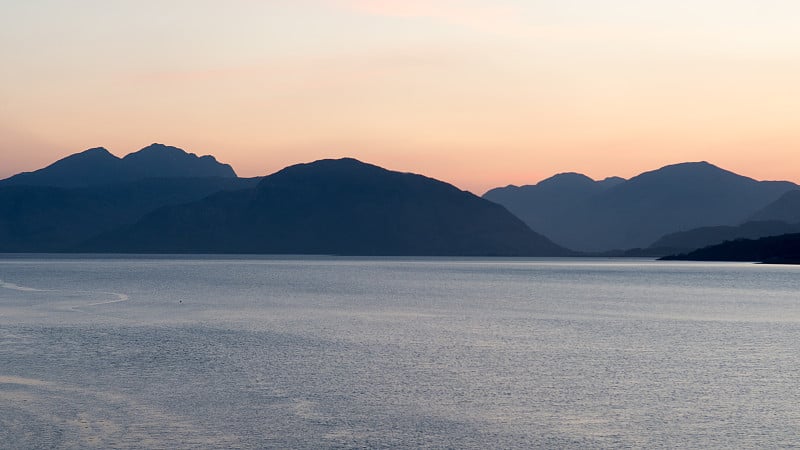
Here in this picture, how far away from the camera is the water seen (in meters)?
34.8

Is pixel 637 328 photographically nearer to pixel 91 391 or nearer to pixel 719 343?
pixel 719 343

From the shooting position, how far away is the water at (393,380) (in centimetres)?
3475

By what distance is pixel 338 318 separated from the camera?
8931 cm

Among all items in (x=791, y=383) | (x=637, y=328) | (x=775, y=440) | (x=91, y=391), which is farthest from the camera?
(x=637, y=328)

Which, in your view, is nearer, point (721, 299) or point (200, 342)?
point (200, 342)

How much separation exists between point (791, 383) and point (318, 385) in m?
23.7

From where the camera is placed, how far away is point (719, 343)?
67500 mm

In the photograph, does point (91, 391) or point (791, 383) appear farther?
point (791, 383)

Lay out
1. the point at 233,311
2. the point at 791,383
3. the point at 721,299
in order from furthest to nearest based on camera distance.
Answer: the point at 721,299 < the point at 233,311 < the point at 791,383

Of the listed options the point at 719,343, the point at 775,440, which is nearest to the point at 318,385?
the point at 775,440

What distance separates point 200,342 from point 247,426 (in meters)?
31.1

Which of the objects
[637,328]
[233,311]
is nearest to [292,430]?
[637,328]

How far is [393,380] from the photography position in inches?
1859

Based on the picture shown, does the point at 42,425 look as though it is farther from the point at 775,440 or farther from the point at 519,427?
the point at 775,440
